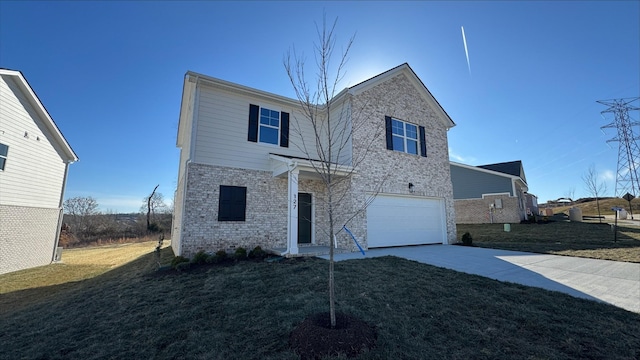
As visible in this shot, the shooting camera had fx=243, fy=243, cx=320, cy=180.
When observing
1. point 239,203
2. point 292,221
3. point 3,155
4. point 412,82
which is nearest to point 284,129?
point 239,203

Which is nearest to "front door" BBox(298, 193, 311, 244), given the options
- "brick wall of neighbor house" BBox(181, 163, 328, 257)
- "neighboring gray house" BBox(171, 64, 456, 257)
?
"neighboring gray house" BBox(171, 64, 456, 257)

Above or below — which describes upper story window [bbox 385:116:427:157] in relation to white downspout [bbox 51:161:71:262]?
above

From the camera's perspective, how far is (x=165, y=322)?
3.88m

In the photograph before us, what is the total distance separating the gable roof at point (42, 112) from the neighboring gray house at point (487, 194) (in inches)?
1123

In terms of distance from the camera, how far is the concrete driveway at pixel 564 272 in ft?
15.1

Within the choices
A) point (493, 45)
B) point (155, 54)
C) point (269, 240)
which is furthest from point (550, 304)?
point (155, 54)

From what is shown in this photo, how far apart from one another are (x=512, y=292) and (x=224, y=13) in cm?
1110

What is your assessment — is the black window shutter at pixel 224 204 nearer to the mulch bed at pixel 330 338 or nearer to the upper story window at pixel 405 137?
the mulch bed at pixel 330 338

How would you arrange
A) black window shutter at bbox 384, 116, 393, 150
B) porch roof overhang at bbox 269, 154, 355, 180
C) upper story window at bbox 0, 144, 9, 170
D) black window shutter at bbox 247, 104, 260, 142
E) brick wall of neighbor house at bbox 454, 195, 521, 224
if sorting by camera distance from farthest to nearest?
brick wall of neighbor house at bbox 454, 195, 521, 224
black window shutter at bbox 384, 116, 393, 150
upper story window at bbox 0, 144, 9, 170
black window shutter at bbox 247, 104, 260, 142
porch roof overhang at bbox 269, 154, 355, 180

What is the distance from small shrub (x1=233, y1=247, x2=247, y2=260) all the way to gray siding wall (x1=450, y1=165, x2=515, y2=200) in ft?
72.8

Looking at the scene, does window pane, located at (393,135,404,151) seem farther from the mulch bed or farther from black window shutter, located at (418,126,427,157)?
the mulch bed

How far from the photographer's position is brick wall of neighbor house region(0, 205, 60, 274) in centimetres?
1021

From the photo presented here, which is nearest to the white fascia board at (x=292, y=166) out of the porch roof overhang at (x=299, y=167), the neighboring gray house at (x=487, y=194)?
the porch roof overhang at (x=299, y=167)

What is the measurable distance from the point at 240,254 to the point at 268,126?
5.12m
